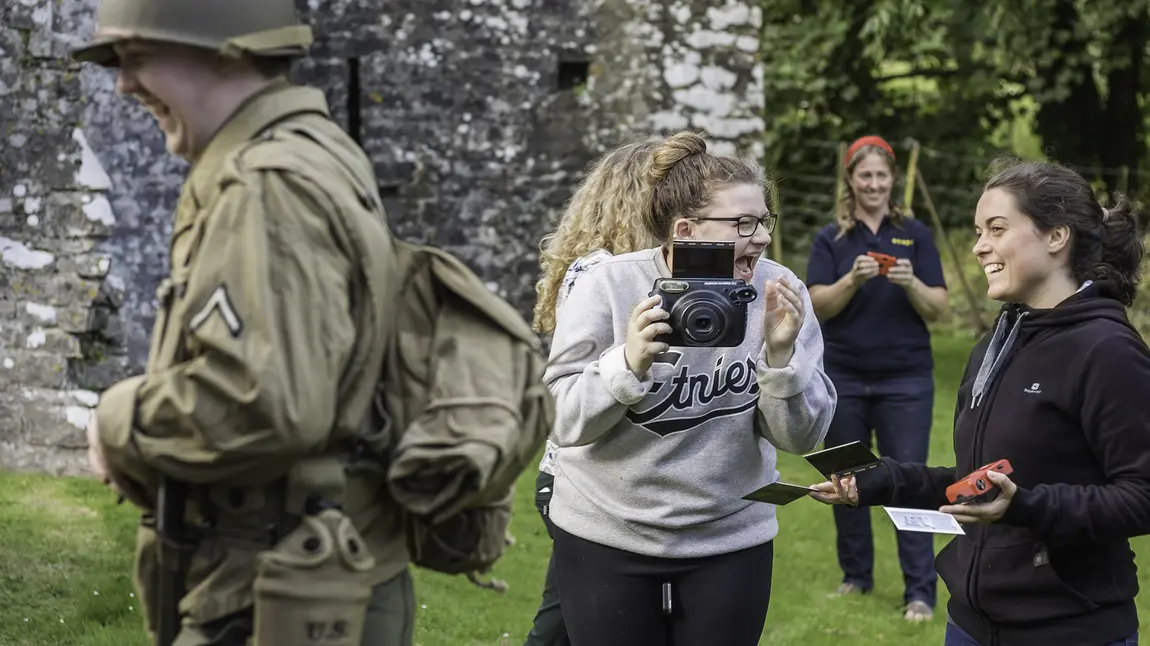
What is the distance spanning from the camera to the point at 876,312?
19.8ft

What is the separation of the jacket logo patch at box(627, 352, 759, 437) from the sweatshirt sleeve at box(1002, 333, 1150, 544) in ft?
2.17

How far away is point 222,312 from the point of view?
6.97 ft

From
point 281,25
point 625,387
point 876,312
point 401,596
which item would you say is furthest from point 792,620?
point 281,25

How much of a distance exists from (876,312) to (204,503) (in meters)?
4.16

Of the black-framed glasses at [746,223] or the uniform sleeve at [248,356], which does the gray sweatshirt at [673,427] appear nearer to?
the black-framed glasses at [746,223]

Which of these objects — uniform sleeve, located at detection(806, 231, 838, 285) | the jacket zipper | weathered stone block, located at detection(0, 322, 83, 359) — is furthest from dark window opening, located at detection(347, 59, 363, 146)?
the jacket zipper

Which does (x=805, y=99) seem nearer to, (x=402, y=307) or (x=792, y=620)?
(x=792, y=620)

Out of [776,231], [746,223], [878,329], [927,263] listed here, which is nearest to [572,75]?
[776,231]

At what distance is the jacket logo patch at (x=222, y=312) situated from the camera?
2.12 m

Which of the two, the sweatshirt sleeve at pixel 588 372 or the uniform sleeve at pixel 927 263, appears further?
the uniform sleeve at pixel 927 263

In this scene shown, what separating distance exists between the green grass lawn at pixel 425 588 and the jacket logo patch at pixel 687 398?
2113 millimetres

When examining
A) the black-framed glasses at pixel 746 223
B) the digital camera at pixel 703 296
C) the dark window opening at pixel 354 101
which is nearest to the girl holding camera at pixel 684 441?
Result: the black-framed glasses at pixel 746 223

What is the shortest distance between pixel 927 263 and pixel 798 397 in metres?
3.01

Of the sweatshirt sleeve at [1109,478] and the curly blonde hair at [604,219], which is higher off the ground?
the curly blonde hair at [604,219]
